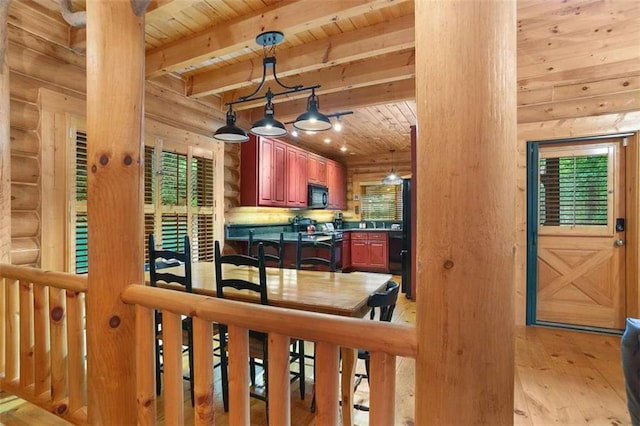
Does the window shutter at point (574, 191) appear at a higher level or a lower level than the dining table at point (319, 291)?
higher

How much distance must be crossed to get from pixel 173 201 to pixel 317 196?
3185 millimetres

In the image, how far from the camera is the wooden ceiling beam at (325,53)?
2.47 m

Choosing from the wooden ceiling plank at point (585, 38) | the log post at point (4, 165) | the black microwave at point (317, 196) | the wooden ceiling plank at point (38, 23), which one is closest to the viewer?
the log post at point (4, 165)

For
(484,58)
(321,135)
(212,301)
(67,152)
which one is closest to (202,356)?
(212,301)

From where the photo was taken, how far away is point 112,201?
3.96ft

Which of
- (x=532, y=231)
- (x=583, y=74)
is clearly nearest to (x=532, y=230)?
(x=532, y=231)

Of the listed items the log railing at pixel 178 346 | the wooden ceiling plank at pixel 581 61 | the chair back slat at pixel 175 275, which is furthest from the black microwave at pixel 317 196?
the log railing at pixel 178 346

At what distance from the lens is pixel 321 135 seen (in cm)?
582

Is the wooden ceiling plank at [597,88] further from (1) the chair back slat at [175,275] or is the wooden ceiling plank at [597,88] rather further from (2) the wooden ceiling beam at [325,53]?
(1) the chair back slat at [175,275]

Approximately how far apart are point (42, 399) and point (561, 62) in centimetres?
474

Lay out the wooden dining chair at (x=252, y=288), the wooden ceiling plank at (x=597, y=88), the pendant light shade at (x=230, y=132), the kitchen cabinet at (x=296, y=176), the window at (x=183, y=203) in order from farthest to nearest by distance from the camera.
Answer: the kitchen cabinet at (x=296, y=176) < the window at (x=183, y=203) < the wooden ceiling plank at (x=597, y=88) < the pendant light shade at (x=230, y=132) < the wooden dining chair at (x=252, y=288)

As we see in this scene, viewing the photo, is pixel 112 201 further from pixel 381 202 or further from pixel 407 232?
pixel 381 202

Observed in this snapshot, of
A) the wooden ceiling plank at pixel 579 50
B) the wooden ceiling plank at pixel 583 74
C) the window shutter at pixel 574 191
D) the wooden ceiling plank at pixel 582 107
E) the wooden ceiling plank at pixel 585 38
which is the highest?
the wooden ceiling plank at pixel 585 38

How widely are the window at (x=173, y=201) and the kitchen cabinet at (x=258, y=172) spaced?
0.69 meters
